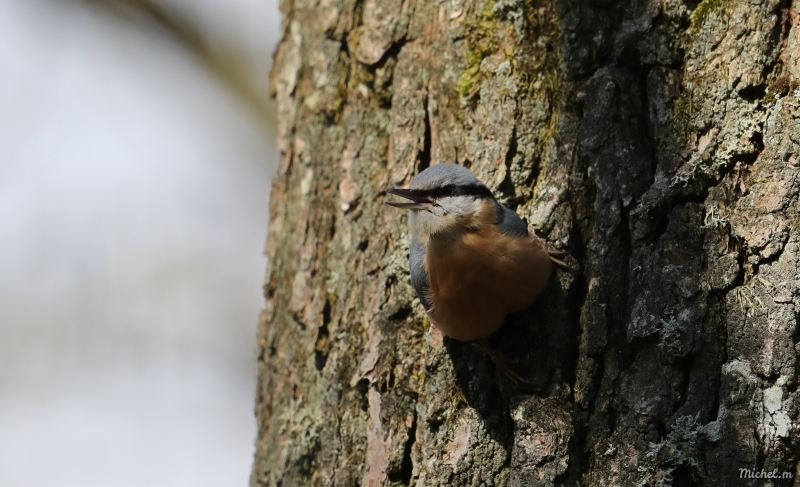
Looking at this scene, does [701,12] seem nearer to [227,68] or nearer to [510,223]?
[510,223]

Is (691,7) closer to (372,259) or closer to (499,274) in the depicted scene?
(499,274)

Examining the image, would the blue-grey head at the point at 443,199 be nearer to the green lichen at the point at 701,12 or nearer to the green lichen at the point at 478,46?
the green lichen at the point at 478,46

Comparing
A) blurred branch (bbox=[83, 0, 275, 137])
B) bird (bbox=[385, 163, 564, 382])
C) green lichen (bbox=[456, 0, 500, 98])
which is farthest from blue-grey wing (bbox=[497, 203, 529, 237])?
blurred branch (bbox=[83, 0, 275, 137])

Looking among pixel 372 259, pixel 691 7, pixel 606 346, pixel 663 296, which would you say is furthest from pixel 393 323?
pixel 691 7

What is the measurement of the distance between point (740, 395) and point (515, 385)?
0.67m

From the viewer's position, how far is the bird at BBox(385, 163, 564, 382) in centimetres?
235

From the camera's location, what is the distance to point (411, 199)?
2648 millimetres

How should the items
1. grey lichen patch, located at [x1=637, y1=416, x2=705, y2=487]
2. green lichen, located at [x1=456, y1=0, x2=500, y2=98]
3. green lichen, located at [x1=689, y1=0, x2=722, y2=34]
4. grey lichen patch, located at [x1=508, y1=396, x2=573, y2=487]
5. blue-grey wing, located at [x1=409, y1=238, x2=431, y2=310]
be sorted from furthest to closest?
green lichen, located at [x1=456, y1=0, x2=500, y2=98] → blue-grey wing, located at [x1=409, y1=238, x2=431, y2=310] → green lichen, located at [x1=689, y1=0, x2=722, y2=34] → grey lichen patch, located at [x1=508, y1=396, x2=573, y2=487] → grey lichen patch, located at [x1=637, y1=416, x2=705, y2=487]

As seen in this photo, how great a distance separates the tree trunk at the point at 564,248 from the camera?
6.48ft

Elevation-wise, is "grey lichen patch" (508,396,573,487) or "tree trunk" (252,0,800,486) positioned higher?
"tree trunk" (252,0,800,486)

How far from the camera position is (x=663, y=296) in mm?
2078

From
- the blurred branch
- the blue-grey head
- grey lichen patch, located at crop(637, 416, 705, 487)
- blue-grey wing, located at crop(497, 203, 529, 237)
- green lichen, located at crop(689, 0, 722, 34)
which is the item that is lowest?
grey lichen patch, located at crop(637, 416, 705, 487)

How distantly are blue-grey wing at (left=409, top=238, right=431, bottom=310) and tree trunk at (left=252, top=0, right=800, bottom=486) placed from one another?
10 cm

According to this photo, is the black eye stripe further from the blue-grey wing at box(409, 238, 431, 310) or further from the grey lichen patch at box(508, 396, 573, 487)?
the grey lichen patch at box(508, 396, 573, 487)
